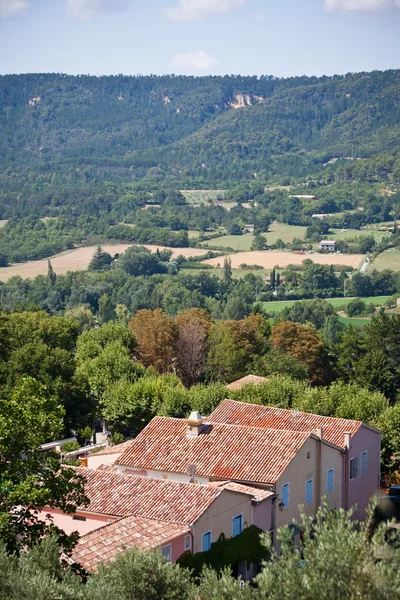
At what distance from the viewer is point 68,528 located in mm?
A: 24828

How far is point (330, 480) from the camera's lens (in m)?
30.2

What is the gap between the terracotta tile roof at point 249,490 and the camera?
2610 centimetres

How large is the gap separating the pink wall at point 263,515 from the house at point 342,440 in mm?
3256

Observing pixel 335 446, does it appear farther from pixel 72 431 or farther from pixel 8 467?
pixel 72 431

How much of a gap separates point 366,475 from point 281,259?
128280 millimetres

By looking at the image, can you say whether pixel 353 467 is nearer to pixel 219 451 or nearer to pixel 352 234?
pixel 219 451

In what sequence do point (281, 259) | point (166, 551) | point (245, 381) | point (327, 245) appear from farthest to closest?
point (327, 245) < point (281, 259) < point (245, 381) < point (166, 551)

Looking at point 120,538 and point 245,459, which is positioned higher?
point 120,538

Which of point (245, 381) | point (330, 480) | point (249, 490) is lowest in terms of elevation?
point (245, 381)

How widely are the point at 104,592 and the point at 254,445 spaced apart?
1255cm

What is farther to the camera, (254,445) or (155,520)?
(254,445)

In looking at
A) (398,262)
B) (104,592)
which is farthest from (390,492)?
(398,262)

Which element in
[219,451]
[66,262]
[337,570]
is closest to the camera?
[337,570]

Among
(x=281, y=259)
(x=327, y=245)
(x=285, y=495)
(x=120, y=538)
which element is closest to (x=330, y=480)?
(x=285, y=495)
